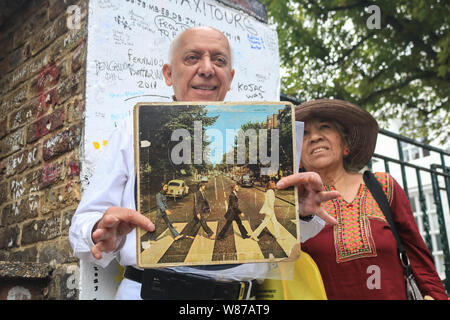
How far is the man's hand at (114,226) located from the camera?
121cm

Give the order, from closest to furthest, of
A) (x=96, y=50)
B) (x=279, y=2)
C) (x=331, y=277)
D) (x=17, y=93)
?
1. (x=331, y=277)
2. (x=96, y=50)
3. (x=17, y=93)
4. (x=279, y=2)

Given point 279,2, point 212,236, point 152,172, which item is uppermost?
point 279,2

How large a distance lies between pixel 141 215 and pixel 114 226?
0.09 metres

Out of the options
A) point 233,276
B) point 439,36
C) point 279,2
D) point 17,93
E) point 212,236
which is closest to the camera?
point 212,236

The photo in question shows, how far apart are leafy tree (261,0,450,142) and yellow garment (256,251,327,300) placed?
577cm

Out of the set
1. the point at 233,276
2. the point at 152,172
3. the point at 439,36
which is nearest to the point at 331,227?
the point at 233,276

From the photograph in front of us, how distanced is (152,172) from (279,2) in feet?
22.9

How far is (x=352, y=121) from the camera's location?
7.73 ft

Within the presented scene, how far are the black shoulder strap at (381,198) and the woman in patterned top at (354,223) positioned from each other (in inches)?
0.8

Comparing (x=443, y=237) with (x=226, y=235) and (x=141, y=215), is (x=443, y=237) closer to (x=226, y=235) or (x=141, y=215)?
(x=226, y=235)
